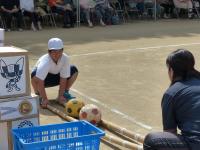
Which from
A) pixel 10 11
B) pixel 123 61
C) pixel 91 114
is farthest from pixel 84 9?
pixel 91 114

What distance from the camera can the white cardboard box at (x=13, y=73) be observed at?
16.8 feet

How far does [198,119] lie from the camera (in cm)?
433

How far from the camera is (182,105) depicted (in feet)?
14.2

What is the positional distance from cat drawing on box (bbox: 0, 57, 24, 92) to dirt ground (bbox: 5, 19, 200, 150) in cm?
131

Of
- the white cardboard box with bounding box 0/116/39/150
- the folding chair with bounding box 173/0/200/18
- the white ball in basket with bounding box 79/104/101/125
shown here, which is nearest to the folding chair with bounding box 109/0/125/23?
the folding chair with bounding box 173/0/200/18

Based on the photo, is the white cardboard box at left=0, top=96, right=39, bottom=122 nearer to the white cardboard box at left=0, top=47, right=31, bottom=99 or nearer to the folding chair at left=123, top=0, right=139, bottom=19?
the white cardboard box at left=0, top=47, right=31, bottom=99

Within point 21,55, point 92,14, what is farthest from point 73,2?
point 21,55

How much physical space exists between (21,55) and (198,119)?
1921mm

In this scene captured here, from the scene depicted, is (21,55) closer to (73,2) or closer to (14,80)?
(14,80)

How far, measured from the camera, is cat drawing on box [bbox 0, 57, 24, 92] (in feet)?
16.8

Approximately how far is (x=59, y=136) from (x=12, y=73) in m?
0.84

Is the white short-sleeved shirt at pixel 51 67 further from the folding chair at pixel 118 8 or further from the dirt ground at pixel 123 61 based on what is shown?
the folding chair at pixel 118 8

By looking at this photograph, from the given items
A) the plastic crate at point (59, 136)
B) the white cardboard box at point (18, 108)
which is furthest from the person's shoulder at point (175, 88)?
the white cardboard box at point (18, 108)

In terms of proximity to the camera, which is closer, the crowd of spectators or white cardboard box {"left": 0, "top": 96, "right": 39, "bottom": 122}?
white cardboard box {"left": 0, "top": 96, "right": 39, "bottom": 122}
